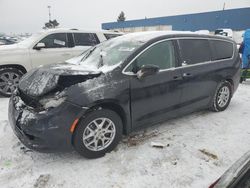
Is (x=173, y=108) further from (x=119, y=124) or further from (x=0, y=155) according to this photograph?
(x=0, y=155)

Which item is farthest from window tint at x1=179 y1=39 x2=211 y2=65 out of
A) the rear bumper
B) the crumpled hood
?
the rear bumper

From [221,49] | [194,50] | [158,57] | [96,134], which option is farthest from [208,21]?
[96,134]

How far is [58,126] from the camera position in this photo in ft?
9.40

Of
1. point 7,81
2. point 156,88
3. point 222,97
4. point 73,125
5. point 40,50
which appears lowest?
point 222,97

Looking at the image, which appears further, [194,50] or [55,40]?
[55,40]

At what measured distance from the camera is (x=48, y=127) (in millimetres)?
2836

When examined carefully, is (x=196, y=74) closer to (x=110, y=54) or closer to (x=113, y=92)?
(x=110, y=54)

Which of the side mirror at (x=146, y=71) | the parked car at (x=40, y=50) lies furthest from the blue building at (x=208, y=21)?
the side mirror at (x=146, y=71)

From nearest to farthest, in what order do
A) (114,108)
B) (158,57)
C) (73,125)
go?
(73,125), (114,108), (158,57)

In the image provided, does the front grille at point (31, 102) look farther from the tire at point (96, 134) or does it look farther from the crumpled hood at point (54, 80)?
the tire at point (96, 134)

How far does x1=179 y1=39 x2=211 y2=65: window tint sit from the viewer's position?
412 centimetres

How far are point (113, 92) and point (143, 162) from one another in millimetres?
1028

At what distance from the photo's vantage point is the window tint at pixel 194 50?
4123mm

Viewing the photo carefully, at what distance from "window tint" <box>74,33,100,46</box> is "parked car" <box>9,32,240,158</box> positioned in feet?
9.26
